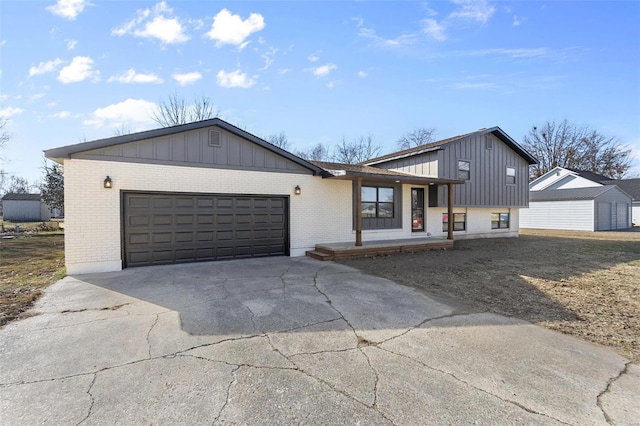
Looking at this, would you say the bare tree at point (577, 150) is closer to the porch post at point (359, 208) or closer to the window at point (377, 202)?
the window at point (377, 202)

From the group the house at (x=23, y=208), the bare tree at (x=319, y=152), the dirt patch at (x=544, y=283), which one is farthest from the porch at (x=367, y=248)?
the house at (x=23, y=208)

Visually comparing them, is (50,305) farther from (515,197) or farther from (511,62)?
(515,197)

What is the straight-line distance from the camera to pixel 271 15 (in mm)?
9383

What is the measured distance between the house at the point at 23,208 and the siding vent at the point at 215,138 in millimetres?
38847

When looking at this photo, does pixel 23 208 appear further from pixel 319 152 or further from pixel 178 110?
pixel 319 152

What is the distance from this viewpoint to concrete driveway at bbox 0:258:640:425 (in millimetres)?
2279

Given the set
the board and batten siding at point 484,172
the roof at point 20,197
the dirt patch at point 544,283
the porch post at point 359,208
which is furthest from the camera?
Answer: the roof at point 20,197

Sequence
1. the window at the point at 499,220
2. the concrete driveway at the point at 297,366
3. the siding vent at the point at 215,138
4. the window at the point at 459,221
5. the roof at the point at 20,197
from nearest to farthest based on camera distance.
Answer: the concrete driveway at the point at 297,366 < the siding vent at the point at 215,138 < the window at the point at 459,221 < the window at the point at 499,220 < the roof at the point at 20,197

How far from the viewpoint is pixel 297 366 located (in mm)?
2961

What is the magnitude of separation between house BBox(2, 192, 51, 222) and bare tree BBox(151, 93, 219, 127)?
2230cm

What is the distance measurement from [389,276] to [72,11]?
1117 cm

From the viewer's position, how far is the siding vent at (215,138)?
8.82 metres

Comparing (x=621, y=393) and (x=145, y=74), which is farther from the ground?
(x=145, y=74)

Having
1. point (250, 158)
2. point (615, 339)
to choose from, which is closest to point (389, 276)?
point (615, 339)
